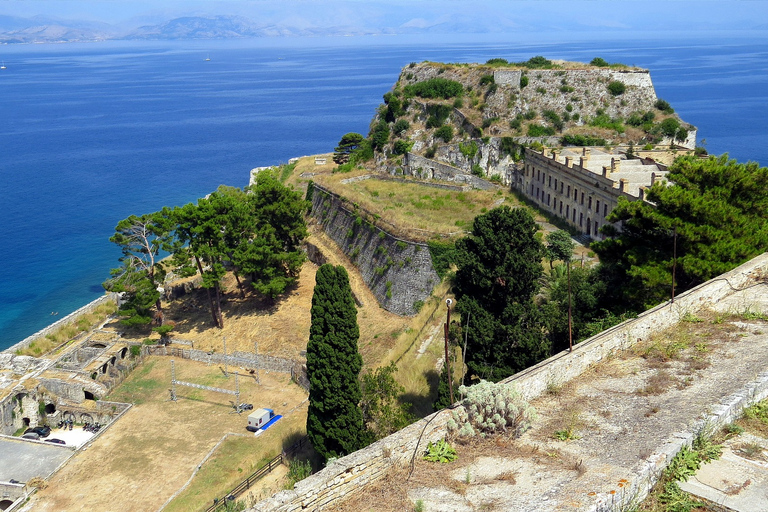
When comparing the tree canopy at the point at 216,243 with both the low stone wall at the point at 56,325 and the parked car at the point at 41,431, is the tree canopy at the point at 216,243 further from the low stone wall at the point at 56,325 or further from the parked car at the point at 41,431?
the parked car at the point at 41,431

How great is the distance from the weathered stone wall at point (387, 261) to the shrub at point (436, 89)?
A: 2222cm

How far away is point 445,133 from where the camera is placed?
202 ft

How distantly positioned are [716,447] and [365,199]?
126ft

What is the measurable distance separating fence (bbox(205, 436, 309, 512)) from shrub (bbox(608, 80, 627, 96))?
4619 cm

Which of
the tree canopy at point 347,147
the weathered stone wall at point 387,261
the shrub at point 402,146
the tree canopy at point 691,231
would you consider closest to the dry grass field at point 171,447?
the weathered stone wall at point 387,261

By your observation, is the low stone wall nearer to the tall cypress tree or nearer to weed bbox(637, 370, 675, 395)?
the tall cypress tree

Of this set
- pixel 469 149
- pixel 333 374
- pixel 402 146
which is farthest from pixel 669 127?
pixel 333 374

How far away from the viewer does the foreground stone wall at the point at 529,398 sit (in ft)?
35.5

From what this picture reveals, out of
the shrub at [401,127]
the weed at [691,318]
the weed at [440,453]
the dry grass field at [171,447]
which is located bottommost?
the dry grass field at [171,447]

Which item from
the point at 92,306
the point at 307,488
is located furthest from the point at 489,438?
the point at 92,306

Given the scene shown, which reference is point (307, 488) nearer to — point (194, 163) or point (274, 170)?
point (274, 170)

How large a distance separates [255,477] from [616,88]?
49530 millimetres

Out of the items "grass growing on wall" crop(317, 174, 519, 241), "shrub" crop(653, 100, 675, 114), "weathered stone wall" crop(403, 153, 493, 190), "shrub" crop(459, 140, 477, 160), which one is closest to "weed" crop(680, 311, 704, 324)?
"grass growing on wall" crop(317, 174, 519, 241)

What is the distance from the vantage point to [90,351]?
39812 mm
